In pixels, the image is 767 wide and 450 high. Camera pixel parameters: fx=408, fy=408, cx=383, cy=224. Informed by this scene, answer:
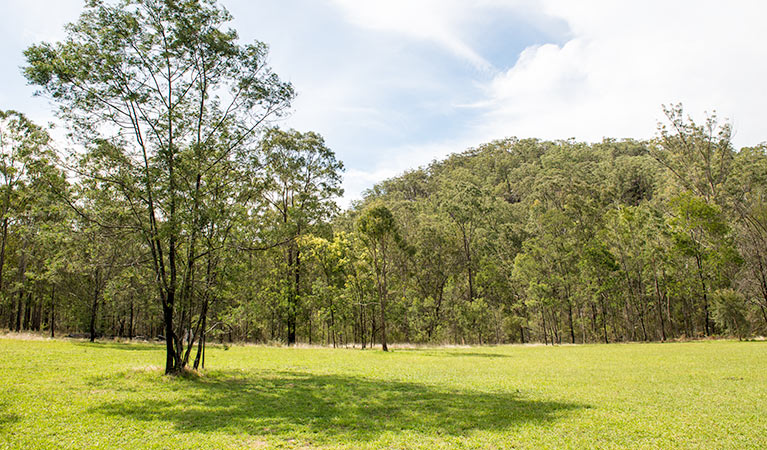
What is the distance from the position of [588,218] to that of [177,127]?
39.9 m

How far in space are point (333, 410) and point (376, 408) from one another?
915mm

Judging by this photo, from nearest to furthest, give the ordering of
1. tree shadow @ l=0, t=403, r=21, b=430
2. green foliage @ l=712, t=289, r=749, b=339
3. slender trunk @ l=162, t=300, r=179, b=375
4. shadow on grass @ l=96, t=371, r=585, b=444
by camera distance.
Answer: tree shadow @ l=0, t=403, r=21, b=430, shadow on grass @ l=96, t=371, r=585, b=444, slender trunk @ l=162, t=300, r=179, b=375, green foliage @ l=712, t=289, r=749, b=339

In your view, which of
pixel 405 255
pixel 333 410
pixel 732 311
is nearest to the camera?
pixel 333 410

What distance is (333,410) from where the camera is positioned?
27.6 ft

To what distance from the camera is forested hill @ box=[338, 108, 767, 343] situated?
31.7m

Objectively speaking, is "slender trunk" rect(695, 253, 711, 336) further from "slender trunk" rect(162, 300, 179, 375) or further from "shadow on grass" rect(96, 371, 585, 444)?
"slender trunk" rect(162, 300, 179, 375)

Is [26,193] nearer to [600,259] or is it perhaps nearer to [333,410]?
[333,410]

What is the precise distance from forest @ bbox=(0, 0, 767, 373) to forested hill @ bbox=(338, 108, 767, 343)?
226 mm

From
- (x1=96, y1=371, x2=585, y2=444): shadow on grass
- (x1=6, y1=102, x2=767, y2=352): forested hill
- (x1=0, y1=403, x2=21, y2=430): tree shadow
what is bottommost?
(x1=96, y1=371, x2=585, y2=444): shadow on grass

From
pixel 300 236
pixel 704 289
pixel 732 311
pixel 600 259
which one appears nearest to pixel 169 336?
pixel 300 236

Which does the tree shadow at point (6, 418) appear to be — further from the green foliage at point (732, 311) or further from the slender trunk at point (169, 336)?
the green foliage at point (732, 311)

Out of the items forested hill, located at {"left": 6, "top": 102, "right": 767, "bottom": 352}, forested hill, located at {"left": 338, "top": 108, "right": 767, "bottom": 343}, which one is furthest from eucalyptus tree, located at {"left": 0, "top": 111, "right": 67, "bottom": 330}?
forested hill, located at {"left": 338, "top": 108, "right": 767, "bottom": 343}

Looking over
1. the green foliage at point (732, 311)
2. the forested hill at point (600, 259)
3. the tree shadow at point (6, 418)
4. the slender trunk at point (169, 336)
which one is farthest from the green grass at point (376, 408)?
the green foliage at point (732, 311)

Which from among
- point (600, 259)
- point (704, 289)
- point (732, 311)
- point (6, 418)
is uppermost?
point (600, 259)
